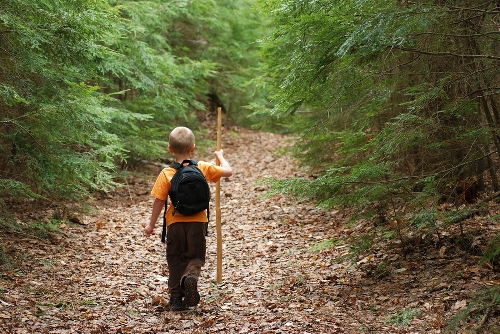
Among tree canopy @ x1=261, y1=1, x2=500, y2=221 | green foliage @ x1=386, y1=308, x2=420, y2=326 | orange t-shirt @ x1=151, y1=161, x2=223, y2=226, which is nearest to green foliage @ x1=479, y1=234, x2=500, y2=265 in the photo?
tree canopy @ x1=261, y1=1, x2=500, y2=221

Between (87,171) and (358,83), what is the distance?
4.54 metres

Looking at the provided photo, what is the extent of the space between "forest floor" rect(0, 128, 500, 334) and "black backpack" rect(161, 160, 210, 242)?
4.00 ft

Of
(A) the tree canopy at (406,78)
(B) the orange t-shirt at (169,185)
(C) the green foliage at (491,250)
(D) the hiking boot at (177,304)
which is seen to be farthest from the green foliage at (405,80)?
(D) the hiking boot at (177,304)

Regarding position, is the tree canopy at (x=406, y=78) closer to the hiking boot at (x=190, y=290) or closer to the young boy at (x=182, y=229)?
the young boy at (x=182, y=229)

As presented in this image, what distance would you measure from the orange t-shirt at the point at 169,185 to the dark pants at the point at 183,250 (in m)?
0.06

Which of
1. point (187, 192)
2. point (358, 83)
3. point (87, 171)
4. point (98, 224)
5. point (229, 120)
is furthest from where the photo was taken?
point (229, 120)

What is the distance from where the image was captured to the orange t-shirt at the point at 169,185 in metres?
5.80

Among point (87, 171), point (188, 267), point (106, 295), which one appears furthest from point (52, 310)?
point (87, 171)

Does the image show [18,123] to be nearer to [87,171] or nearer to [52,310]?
[87,171]

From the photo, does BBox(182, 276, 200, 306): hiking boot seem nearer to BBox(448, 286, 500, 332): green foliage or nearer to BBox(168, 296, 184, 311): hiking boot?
BBox(168, 296, 184, 311): hiking boot

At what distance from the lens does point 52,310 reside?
5738 mm

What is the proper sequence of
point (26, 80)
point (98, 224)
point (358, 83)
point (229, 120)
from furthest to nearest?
1. point (229, 120)
2. point (98, 224)
3. point (26, 80)
4. point (358, 83)

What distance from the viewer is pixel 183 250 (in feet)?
19.7

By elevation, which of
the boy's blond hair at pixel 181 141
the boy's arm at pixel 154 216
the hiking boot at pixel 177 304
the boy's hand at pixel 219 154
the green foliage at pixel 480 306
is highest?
the boy's blond hair at pixel 181 141
